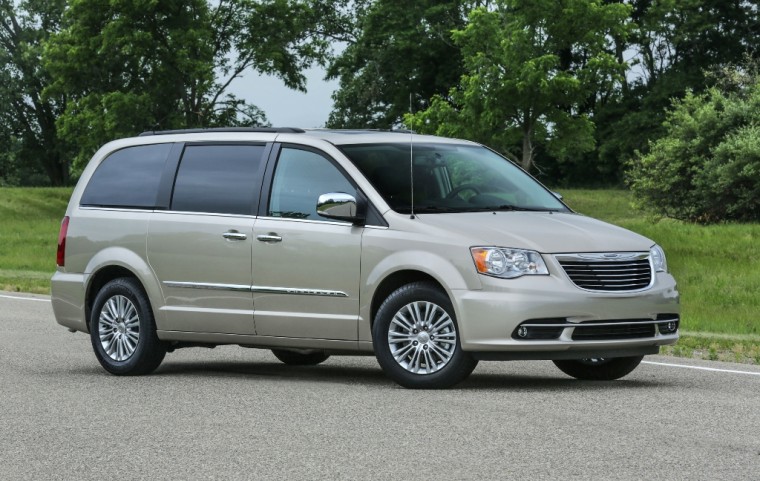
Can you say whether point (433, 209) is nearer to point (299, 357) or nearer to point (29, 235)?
point (299, 357)

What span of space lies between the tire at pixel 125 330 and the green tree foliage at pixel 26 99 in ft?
199

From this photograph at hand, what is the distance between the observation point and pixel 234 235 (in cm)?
1095

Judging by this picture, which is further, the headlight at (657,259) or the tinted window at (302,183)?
the tinted window at (302,183)

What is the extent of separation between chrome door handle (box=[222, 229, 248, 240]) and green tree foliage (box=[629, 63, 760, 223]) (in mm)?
22508

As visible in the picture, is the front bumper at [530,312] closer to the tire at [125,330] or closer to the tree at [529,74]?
the tire at [125,330]

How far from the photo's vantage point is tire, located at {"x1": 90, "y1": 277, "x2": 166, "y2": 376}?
37.8 feet

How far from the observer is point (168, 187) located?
460 inches

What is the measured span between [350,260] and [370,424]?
6.59 ft

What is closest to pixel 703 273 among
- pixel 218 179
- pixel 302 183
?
pixel 218 179

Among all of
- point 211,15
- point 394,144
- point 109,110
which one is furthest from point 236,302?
point 211,15

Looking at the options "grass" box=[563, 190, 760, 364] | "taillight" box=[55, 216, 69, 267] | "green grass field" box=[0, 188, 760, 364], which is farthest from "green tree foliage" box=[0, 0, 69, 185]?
"taillight" box=[55, 216, 69, 267]

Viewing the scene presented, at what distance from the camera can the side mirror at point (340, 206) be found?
10.2 metres

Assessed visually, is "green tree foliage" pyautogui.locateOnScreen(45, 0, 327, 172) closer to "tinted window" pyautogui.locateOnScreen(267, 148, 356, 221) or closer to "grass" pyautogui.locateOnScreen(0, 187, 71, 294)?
"grass" pyautogui.locateOnScreen(0, 187, 71, 294)

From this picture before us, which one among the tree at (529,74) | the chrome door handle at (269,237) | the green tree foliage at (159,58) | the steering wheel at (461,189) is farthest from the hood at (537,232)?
the green tree foliage at (159,58)
